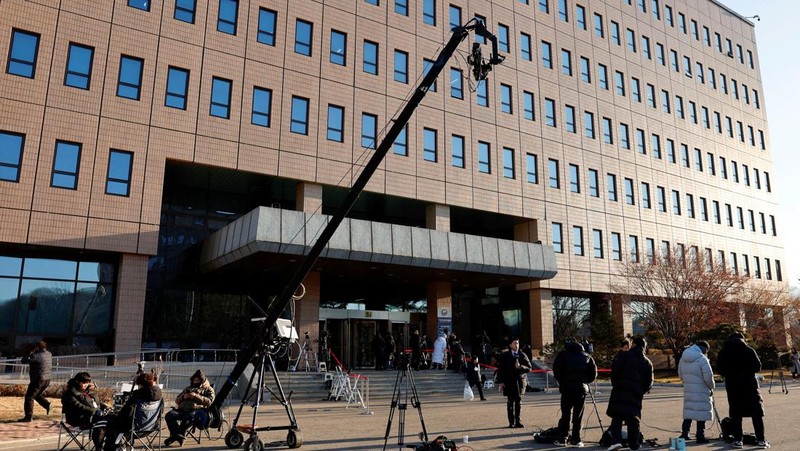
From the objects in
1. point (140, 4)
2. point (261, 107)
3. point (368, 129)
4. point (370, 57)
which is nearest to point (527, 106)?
point (370, 57)

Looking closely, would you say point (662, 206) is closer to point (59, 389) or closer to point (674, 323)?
point (674, 323)

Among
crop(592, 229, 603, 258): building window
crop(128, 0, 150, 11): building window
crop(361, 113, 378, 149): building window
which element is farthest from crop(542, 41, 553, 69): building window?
crop(128, 0, 150, 11): building window

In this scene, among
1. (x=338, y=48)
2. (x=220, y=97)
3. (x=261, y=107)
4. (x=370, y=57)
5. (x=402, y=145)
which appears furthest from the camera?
(x=370, y=57)

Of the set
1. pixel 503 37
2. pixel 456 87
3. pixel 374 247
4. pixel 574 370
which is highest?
pixel 503 37

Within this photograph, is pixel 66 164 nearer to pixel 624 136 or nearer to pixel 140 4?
pixel 140 4

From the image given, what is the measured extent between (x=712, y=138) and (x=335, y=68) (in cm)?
3304

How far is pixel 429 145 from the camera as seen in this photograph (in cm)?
3069

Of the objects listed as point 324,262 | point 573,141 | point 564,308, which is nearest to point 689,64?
point 573,141

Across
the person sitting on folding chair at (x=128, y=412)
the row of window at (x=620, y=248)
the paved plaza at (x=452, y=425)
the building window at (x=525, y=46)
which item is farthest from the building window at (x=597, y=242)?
the person sitting on folding chair at (x=128, y=412)

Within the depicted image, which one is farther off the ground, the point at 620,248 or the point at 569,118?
the point at 569,118

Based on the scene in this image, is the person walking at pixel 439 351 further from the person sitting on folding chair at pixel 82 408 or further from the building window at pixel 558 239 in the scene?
the person sitting on folding chair at pixel 82 408

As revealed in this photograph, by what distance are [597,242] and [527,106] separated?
9.48 metres

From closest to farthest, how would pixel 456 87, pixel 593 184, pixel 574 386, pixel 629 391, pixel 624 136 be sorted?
pixel 629 391 < pixel 574 386 < pixel 456 87 < pixel 593 184 < pixel 624 136

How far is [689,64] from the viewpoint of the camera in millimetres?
47000
